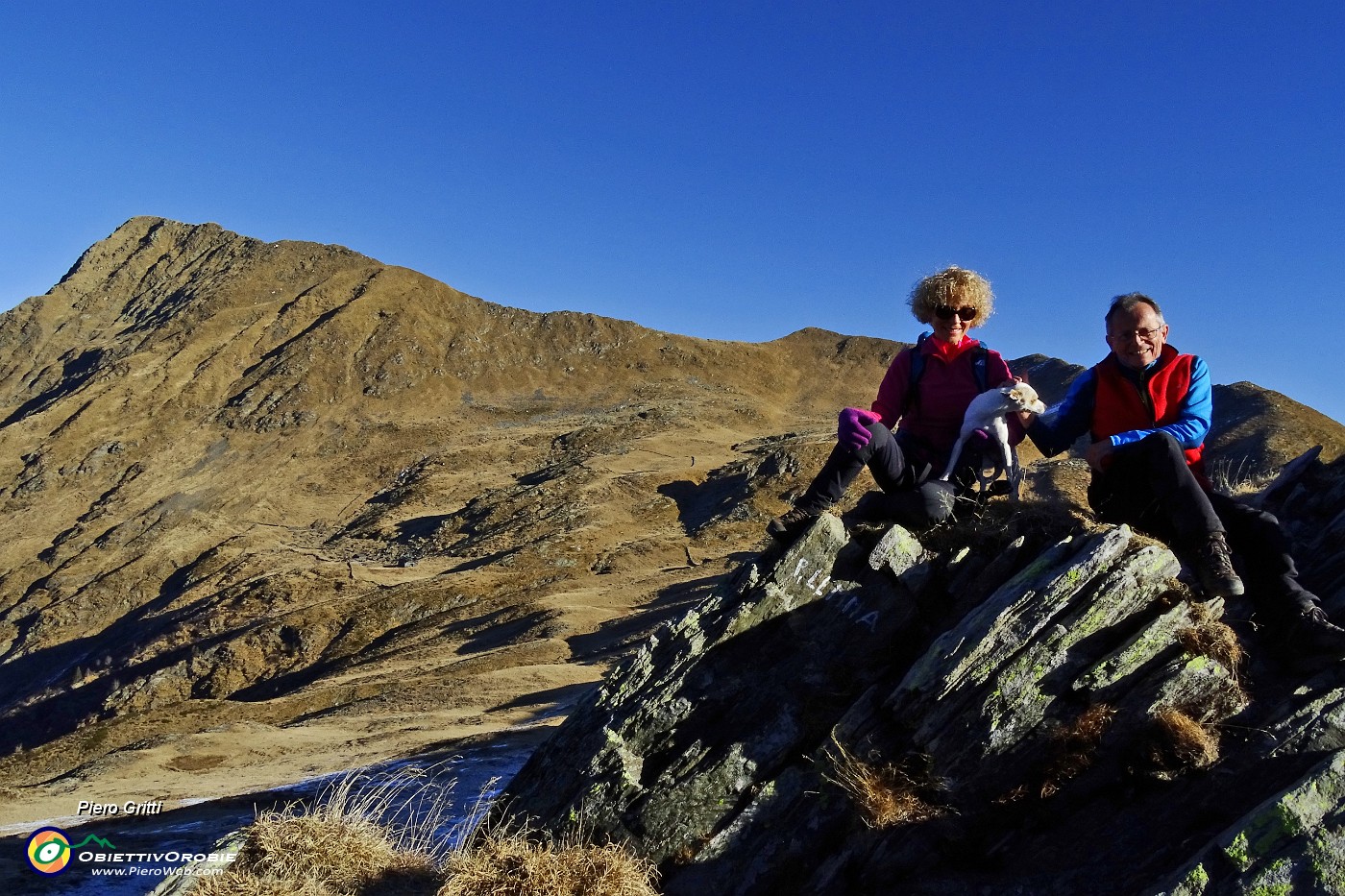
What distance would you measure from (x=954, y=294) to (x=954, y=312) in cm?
12

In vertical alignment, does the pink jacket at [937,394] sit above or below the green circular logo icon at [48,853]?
above

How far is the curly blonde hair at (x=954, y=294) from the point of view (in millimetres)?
6098

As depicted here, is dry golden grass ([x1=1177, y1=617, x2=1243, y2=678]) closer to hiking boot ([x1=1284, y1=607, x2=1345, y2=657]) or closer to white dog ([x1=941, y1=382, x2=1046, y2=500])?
hiking boot ([x1=1284, y1=607, x2=1345, y2=657])

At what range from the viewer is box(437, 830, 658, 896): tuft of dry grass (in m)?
4.95

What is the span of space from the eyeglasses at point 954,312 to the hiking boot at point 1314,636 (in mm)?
2628

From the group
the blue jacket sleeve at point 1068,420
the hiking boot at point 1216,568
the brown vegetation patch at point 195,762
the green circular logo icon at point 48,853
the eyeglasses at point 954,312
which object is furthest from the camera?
the brown vegetation patch at point 195,762

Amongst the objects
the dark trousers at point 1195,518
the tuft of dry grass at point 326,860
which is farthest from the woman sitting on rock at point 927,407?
the tuft of dry grass at point 326,860

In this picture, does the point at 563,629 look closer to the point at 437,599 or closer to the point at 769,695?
the point at 437,599

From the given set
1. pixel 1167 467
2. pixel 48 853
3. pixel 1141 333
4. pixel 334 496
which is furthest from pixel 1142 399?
pixel 334 496

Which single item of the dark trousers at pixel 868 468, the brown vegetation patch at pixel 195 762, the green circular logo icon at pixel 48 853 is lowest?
the brown vegetation patch at pixel 195 762

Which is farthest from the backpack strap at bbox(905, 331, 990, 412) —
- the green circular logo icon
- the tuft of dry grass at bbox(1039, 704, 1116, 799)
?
the green circular logo icon

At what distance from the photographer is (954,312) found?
613 cm

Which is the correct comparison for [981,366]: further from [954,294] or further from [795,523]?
[795,523]

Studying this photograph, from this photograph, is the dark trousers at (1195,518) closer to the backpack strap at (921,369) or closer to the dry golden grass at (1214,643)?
the dry golden grass at (1214,643)
